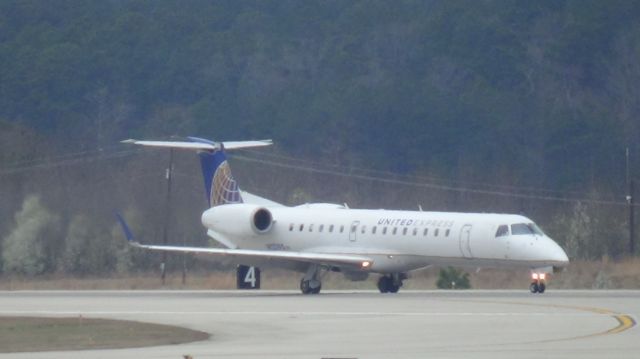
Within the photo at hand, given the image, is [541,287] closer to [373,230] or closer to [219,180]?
[373,230]

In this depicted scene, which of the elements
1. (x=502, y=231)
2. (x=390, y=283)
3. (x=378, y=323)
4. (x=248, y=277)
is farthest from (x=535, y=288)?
(x=378, y=323)

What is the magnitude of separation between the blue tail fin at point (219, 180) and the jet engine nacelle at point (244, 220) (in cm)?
88

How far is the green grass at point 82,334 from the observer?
2081 cm

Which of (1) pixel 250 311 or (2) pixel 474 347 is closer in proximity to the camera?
(2) pixel 474 347

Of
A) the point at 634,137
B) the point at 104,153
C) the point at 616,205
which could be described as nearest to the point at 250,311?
the point at 616,205

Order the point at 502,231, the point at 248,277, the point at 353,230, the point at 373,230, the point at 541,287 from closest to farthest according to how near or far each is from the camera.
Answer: the point at 502,231 < the point at 541,287 < the point at 373,230 < the point at 353,230 < the point at 248,277

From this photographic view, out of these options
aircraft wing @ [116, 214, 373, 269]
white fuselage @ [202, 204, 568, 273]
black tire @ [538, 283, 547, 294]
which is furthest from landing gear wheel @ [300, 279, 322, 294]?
black tire @ [538, 283, 547, 294]

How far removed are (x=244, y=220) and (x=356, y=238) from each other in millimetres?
3648

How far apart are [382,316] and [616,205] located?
125 feet

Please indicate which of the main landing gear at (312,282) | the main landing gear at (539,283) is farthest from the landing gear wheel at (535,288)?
the main landing gear at (312,282)

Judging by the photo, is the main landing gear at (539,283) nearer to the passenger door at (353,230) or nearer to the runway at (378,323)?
the runway at (378,323)

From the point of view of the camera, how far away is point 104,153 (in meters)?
72.9

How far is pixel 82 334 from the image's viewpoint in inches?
896

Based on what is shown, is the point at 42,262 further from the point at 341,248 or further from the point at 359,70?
the point at 359,70
